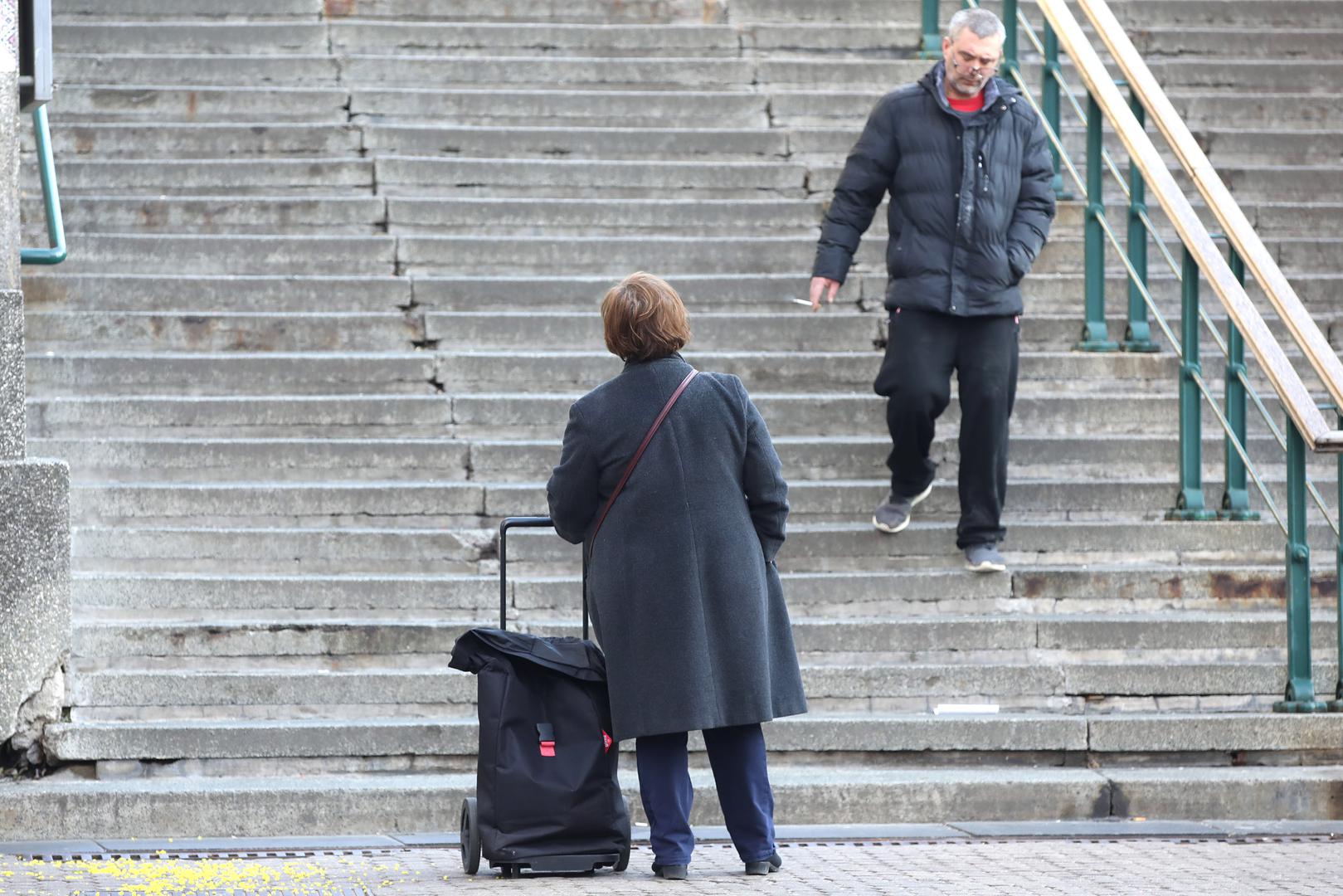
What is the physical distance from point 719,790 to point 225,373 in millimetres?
3319

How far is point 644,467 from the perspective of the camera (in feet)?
17.4

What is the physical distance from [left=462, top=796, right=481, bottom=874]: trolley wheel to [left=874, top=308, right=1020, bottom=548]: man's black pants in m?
2.49

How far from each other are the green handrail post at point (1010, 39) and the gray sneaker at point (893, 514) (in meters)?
2.86

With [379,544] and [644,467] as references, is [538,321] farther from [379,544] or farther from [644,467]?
[644,467]

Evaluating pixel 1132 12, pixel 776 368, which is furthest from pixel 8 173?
pixel 1132 12

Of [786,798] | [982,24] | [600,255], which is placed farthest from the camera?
[600,255]

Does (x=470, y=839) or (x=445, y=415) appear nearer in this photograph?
(x=470, y=839)

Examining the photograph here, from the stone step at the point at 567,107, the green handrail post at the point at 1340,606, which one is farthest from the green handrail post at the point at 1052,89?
the green handrail post at the point at 1340,606

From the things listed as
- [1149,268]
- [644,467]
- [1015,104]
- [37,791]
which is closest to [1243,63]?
[1149,268]

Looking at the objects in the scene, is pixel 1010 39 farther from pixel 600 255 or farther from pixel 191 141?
pixel 191 141

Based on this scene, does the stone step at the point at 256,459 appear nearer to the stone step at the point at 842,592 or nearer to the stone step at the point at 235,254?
the stone step at the point at 842,592

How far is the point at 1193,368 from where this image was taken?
7.71 meters

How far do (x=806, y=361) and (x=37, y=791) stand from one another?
3465 mm

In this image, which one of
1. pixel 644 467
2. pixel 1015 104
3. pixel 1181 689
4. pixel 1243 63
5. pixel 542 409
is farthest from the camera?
pixel 1243 63
